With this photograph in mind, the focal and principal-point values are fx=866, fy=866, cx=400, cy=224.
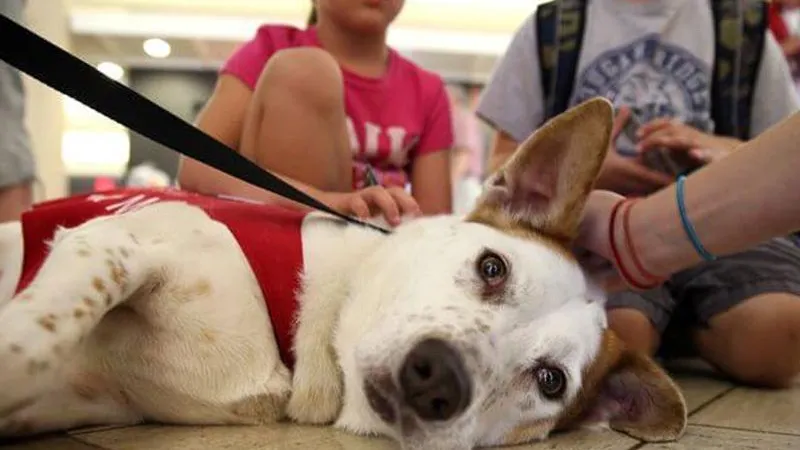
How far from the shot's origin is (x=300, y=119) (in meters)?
1.81

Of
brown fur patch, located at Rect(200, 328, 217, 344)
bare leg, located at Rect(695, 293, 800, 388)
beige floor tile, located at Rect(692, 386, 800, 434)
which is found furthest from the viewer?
bare leg, located at Rect(695, 293, 800, 388)

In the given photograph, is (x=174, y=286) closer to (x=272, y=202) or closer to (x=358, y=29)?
(x=272, y=202)

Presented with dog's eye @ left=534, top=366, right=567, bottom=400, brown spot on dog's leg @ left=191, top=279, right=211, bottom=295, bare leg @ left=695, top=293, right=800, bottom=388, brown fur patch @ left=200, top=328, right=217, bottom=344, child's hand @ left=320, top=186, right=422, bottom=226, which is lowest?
bare leg @ left=695, top=293, right=800, bottom=388

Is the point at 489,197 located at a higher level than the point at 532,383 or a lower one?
higher

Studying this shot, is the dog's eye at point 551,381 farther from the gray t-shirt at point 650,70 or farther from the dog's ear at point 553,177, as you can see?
the gray t-shirt at point 650,70

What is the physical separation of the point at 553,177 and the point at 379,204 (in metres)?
0.34

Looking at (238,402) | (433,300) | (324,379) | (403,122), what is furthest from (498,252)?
(403,122)

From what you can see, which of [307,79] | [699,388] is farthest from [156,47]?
[699,388]

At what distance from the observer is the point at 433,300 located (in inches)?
50.2

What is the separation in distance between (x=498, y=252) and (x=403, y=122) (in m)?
1.07

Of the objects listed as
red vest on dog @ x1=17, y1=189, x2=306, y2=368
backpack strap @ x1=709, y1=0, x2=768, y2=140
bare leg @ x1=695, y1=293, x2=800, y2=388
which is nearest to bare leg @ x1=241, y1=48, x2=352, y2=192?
red vest on dog @ x1=17, y1=189, x2=306, y2=368

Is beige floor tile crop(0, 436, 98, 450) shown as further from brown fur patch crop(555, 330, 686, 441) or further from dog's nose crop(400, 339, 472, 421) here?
brown fur patch crop(555, 330, 686, 441)

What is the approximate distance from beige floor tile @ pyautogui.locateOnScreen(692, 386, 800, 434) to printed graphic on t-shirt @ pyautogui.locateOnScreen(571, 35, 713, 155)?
73 centimetres

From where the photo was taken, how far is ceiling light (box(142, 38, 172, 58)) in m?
6.29
